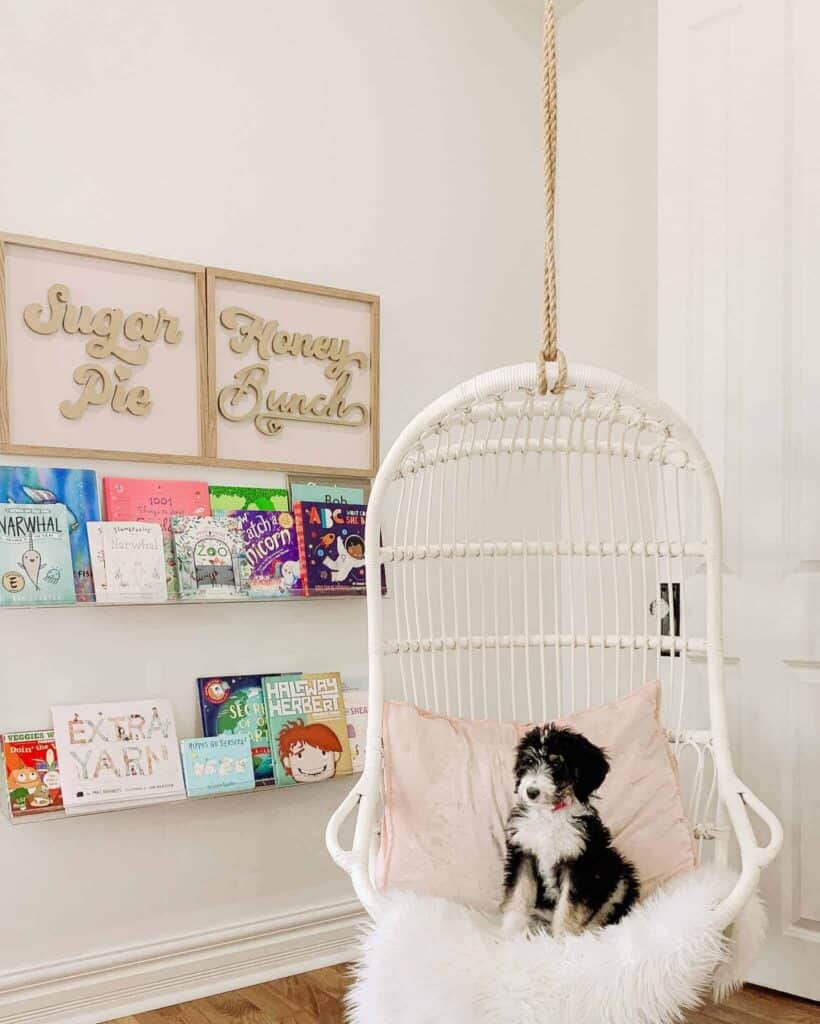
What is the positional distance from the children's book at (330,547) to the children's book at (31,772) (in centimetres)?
68

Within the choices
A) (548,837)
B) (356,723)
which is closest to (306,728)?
(356,723)

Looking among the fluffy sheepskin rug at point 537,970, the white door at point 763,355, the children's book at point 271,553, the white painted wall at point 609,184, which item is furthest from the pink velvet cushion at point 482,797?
the white painted wall at point 609,184

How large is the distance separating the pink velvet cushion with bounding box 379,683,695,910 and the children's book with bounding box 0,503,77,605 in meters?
0.78

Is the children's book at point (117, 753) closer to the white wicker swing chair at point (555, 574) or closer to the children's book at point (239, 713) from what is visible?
the children's book at point (239, 713)

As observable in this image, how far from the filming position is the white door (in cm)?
213

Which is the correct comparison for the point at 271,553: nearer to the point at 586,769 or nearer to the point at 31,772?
the point at 31,772

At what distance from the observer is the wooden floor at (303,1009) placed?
206 centimetres

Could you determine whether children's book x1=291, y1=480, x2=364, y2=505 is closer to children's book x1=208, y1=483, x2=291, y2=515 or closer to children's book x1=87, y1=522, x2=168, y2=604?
children's book x1=208, y1=483, x2=291, y2=515

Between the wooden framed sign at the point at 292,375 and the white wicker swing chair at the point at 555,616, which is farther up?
the wooden framed sign at the point at 292,375

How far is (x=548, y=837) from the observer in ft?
4.85

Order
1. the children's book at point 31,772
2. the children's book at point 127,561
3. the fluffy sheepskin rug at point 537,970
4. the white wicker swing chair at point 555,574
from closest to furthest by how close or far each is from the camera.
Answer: the fluffy sheepskin rug at point 537,970 < the white wicker swing chair at point 555,574 < the children's book at point 31,772 < the children's book at point 127,561

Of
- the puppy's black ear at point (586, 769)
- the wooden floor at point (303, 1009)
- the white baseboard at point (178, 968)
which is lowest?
the wooden floor at point (303, 1009)

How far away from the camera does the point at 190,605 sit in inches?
90.3

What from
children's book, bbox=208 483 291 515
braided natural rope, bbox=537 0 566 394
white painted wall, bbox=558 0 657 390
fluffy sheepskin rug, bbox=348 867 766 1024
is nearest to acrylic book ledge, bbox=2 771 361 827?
children's book, bbox=208 483 291 515
